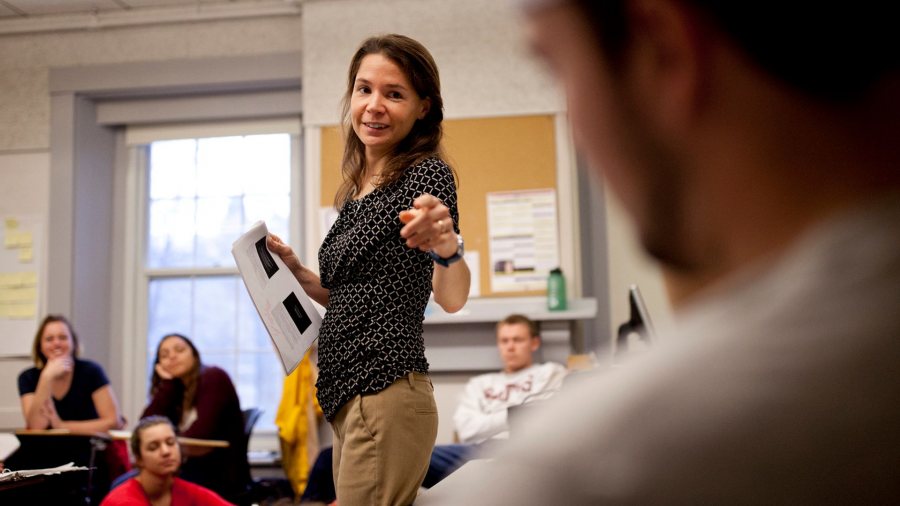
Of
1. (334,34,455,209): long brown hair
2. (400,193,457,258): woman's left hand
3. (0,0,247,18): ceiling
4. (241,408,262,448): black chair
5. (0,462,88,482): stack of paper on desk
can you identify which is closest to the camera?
(400,193,457,258): woman's left hand

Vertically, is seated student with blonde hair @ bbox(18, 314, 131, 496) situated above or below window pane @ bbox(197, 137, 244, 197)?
below

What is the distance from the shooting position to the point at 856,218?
225mm

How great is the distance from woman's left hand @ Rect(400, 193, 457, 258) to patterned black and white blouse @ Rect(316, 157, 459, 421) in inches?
9.7

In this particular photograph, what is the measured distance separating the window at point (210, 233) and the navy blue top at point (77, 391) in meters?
0.99

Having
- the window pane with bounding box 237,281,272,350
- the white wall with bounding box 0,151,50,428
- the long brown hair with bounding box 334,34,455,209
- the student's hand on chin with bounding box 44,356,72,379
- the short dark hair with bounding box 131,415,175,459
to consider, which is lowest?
the short dark hair with bounding box 131,415,175,459

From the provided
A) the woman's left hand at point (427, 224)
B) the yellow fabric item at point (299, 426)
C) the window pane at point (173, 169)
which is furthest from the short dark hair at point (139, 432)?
the woman's left hand at point (427, 224)

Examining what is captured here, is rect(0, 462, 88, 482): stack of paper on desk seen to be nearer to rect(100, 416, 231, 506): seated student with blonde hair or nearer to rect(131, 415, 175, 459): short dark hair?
rect(100, 416, 231, 506): seated student with blonde hair

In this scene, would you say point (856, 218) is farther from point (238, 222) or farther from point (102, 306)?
point (102, 306)

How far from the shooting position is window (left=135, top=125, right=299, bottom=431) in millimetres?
4816

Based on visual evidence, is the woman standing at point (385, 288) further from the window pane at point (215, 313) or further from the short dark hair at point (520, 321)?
the window pane at point (215, 313)

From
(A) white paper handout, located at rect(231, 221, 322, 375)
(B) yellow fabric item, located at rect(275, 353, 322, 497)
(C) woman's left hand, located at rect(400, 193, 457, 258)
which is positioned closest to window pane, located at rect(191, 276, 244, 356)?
(B) yellow fabric item, located at rect(275, 353, 322, 497)

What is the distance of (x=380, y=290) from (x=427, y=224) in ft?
1.18

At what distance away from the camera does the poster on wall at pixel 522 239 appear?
399cm

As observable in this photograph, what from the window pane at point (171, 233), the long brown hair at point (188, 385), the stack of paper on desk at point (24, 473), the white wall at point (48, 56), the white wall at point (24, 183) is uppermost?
the white wall at point (48, 56)
